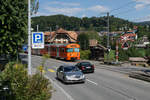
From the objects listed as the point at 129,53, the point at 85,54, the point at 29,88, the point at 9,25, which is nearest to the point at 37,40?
the point at 9,25

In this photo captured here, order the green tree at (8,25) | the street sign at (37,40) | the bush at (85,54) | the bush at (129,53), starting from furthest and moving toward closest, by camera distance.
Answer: the bush at (85,54) < the bush at (129,53) < the street sign at (37,40) < the green tree at (8,25)

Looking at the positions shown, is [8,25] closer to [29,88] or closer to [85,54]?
[29,88]

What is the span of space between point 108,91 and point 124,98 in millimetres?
2237

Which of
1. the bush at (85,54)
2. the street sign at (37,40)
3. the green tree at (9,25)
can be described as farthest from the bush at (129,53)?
the green tree at (9,25)

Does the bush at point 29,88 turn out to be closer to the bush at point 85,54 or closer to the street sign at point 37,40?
the street sign at point 37,40

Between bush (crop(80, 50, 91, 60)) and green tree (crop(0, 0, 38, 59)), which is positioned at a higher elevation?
green tree (crop(0, 0, 38, 59))

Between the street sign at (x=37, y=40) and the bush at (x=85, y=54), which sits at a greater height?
the street sign at (x=37, y=40)

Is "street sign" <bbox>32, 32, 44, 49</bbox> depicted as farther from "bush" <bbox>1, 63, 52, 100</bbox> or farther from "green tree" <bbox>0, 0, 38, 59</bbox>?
"bush" <bbox>1, 63, 52, 100</bbox>

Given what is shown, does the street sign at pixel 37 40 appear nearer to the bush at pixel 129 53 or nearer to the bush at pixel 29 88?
the bush at pixel 29 88

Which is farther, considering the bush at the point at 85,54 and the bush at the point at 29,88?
the bush at the point at 85,54

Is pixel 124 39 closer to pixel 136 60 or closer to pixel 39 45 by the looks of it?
pixel 136 60

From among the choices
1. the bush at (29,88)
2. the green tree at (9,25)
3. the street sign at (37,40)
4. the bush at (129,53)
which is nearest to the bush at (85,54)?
the bush at (129,53)

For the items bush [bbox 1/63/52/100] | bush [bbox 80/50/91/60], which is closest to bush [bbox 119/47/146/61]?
bush [bbox 80/50/91/60]

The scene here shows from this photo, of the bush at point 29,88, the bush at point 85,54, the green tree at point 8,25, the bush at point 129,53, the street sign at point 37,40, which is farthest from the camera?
the bush at point 85,54
